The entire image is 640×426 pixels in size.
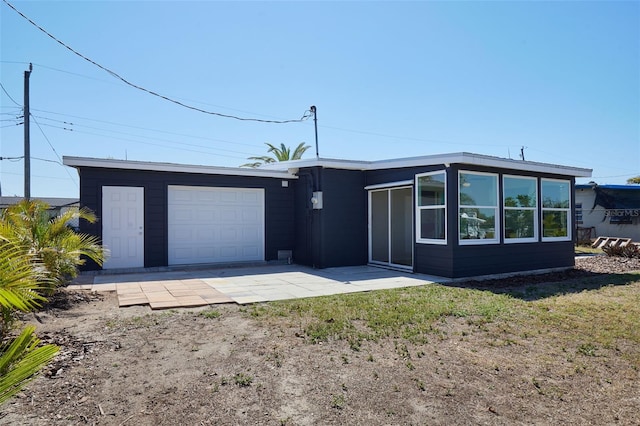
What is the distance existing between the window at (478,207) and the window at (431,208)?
1.10ft

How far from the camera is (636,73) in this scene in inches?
462

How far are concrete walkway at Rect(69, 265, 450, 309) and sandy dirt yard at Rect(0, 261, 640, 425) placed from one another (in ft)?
4.54

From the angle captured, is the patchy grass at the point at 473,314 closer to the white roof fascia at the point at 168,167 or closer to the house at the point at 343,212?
the house at the point at 343,212

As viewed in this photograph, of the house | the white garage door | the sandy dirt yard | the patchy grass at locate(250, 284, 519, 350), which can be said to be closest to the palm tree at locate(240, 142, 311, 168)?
the house

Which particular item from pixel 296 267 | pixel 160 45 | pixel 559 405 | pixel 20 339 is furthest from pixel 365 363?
pixel 160 45

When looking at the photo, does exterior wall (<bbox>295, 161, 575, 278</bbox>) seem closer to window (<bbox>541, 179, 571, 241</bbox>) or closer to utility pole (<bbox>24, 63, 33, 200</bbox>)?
window (<bbox>541, 179, 571, 241</bbox>)

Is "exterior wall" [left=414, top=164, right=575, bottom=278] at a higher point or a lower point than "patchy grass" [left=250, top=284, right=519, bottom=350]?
higher

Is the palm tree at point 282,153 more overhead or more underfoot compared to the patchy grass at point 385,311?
more overhead

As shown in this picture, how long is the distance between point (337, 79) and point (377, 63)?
2104 millimetres

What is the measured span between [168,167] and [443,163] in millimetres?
6194

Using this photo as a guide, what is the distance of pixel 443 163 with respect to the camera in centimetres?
805

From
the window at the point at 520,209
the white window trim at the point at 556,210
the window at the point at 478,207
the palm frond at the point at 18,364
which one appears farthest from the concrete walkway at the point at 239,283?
the palm frond at the point at 18,364

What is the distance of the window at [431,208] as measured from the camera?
8.20 metres

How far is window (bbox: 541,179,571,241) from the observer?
9.80m
